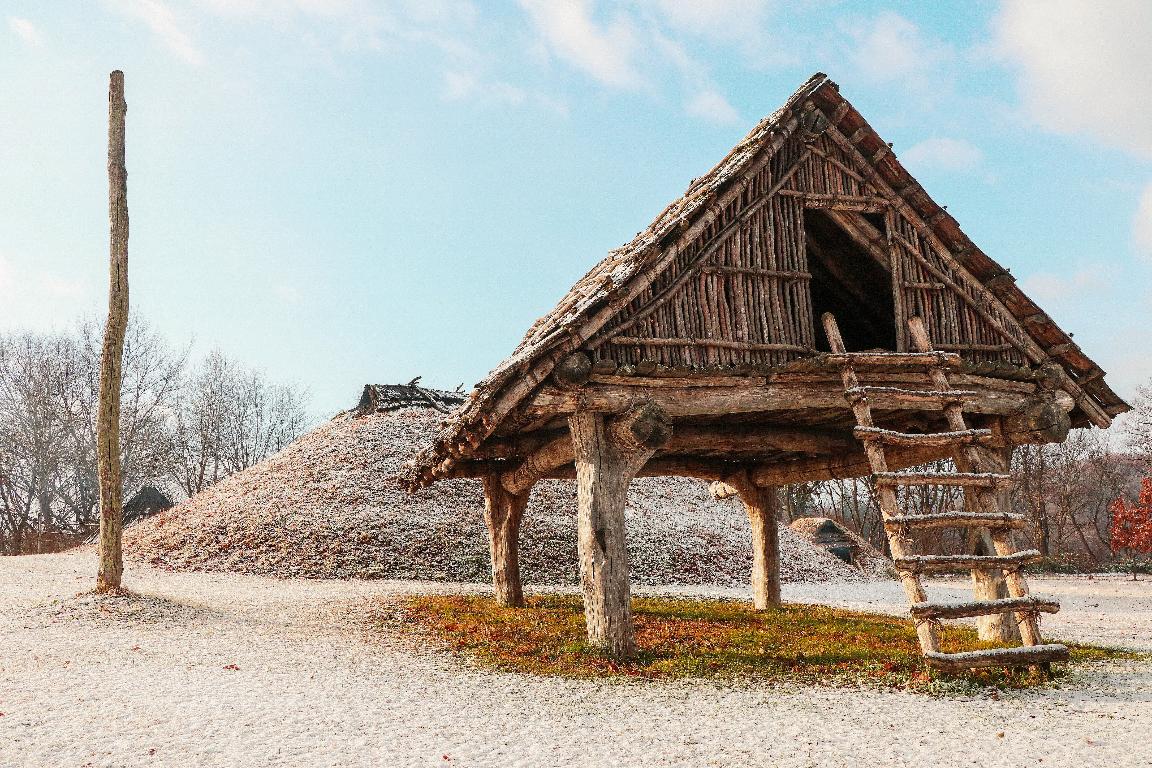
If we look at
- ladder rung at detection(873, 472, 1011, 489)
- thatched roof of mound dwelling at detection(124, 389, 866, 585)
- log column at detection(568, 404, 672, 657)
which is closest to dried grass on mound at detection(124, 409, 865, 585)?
thatched roof of mound dwelling at detection(124, 389, 866, 585)

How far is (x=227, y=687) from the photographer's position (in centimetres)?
757

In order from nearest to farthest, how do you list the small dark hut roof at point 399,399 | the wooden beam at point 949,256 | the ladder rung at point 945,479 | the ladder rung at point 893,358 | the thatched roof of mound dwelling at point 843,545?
the ladder rung at point 945,479 → the ladder rung at point 893,358 → the wooden beam at point 949,256 → the thatched roof of mound dwelling at point 843,545 → the small dark hut roof at point 399,399

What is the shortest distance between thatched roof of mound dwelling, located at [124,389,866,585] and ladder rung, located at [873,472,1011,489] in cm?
1236

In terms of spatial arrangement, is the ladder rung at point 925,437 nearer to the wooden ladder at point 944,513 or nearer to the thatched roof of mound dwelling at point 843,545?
the wooden ladder at point 944,513

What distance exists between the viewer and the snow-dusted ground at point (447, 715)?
18.2 feet

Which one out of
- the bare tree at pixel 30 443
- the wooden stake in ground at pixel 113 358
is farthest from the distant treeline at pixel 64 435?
the wooden stake in ground at pixel 113 358

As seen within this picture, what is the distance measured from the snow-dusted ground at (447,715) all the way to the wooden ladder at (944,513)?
507 millimetres

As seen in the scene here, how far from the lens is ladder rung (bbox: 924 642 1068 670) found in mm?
7199

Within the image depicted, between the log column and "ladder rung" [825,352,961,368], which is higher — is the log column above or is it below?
below

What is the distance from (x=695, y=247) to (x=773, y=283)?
1.11 metres

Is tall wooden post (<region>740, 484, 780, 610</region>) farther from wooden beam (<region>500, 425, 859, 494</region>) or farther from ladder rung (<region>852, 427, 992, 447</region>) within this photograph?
ladder rung (<region>852, 427, 992, 447</region>)

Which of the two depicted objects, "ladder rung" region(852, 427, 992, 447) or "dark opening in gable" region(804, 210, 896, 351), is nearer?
"ladder rung" region(852, 427, 992, 447)

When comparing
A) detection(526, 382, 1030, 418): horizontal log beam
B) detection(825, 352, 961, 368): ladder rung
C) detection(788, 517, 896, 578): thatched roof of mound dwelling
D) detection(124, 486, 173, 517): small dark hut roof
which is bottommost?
detection(788, 517, 896, 578): thatched roof of mound dwelling

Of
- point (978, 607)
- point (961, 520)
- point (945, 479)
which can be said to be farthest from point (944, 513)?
point (978, 607)
